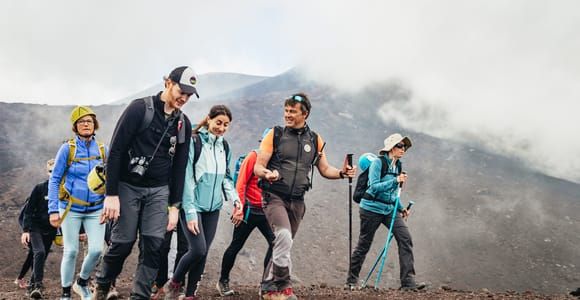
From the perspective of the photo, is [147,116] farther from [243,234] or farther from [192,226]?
[243,234]

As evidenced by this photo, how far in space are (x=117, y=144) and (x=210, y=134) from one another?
153 cm

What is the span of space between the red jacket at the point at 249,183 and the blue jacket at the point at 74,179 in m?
1.58

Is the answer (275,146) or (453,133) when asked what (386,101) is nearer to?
(453,133)

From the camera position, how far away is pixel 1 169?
17.0 m

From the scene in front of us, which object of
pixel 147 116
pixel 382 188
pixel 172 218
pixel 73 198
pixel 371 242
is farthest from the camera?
pixel 371 242

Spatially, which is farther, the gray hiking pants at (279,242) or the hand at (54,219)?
the hand at (54,219)

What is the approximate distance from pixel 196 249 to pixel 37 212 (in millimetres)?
3227

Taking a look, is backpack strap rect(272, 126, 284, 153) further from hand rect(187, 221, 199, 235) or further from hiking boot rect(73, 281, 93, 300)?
hiking boot rect(73, 281, 93, 300)

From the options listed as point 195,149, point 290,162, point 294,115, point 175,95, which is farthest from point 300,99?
point 175,95

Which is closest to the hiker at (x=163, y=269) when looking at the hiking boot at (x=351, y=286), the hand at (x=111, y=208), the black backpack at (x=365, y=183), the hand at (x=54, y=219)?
the hand at (x=54, y=219)

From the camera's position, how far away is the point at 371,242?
22.8ft

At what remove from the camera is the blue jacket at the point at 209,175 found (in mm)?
4957

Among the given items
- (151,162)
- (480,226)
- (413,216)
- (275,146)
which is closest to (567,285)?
(480,226)

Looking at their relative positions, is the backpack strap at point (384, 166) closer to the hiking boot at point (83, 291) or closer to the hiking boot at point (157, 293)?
the hiking boot at point (157, 293)
